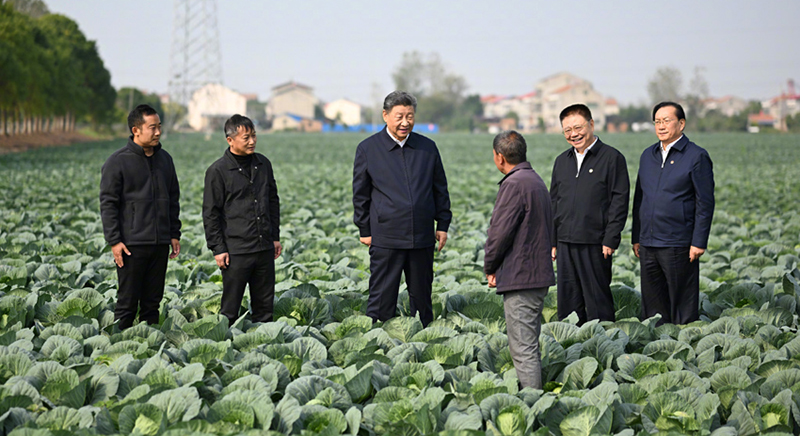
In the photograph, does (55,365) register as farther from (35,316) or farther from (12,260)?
(12,260)

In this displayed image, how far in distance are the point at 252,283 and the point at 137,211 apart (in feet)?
2.74

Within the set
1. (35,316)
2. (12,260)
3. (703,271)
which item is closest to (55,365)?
(35,316)

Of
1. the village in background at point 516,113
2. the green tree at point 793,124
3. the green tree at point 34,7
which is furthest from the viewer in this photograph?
the village in background at point 516,113

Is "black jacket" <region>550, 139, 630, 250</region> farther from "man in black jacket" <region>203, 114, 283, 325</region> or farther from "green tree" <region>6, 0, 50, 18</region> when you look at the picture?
"green tree" <region>6, 0, 50, 18</region>

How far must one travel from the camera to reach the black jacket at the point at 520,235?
10.9 feet

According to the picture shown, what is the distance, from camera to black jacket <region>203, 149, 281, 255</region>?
4371mm

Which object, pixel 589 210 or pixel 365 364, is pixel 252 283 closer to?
pixel 365 364

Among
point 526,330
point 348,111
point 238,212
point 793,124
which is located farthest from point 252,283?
point 348,111

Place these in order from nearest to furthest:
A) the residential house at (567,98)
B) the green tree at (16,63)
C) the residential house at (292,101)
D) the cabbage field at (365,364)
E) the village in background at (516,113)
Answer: the cabbage field at (365,364), the green tree at (16,63), the village in background at (516,113), the residential house at (567,98), the residential house at (292,101)

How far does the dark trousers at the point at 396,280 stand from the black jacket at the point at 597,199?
943 mm

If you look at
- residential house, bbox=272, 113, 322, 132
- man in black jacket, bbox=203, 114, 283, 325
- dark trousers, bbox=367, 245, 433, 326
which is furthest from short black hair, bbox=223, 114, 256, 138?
residential house, bbox=272, 113, 322, 132

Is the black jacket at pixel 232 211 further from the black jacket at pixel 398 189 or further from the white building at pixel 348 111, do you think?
the white building at pixel 348 111

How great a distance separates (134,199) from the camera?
14.4ft

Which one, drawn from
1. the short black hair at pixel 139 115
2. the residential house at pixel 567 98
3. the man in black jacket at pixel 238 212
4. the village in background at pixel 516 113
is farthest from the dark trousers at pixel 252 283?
the residential house at pixel 567 98
